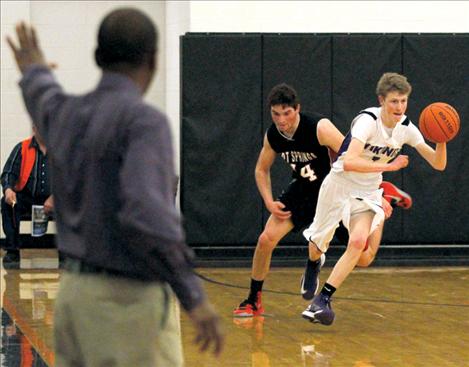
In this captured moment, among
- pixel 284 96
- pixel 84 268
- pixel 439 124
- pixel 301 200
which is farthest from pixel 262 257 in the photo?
pixel 84 268

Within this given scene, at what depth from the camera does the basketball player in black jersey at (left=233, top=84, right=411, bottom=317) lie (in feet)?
28.9

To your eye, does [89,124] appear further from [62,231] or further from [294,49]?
[294,49]

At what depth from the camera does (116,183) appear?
3.27 meters

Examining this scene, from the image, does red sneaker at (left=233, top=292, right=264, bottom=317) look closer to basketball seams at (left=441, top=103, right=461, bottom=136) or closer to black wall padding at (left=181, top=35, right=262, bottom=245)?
basketball seams at (left=441, top=103, right=461, bottom=136)

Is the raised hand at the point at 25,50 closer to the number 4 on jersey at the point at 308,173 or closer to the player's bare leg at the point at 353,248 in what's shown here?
the player's bare leg at the point at 353,248

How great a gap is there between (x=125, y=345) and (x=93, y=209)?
41 cm

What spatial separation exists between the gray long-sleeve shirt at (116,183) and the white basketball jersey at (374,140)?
513 centimetres


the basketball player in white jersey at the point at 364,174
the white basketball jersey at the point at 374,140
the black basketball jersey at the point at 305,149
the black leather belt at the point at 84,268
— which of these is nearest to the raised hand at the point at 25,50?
the black leather belt at the point at 84,268

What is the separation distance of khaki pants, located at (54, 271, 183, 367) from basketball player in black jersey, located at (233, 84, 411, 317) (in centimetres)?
Result: 544

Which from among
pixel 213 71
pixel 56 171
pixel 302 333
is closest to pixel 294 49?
pixel 213 71

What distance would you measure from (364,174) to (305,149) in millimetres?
543

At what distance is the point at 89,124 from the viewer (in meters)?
3.29

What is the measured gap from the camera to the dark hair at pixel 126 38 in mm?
3322

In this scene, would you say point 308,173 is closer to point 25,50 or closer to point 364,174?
point 364,174
